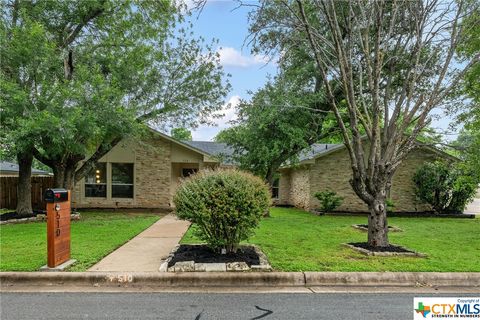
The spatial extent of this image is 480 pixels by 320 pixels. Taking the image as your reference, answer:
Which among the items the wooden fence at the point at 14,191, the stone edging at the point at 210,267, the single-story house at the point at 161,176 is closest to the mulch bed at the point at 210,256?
the stone edging at the point at 210,267

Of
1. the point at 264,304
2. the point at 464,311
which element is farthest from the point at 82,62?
the point at 464,311

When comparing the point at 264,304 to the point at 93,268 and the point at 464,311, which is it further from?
the point at 93,268

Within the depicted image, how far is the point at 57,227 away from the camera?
5.89 meters

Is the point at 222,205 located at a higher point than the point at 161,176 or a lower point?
lower

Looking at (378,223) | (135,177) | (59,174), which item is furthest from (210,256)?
(135,177)

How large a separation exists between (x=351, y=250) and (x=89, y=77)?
972 cm

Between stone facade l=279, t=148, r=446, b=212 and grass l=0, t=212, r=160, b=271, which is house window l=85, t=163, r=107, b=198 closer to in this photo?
grass l=0, t=212, r=160, b=271

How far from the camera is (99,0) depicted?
1359cm

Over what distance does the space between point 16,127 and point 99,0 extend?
19.6 ft

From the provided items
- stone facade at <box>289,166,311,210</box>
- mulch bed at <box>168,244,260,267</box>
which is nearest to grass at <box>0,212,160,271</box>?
mulch bed at <box>168,244,260,267</box>

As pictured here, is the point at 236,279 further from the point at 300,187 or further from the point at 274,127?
the point at 300,187

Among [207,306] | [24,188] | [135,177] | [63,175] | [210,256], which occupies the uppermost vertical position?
[63,175]

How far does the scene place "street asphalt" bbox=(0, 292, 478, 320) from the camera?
4199 millimetres

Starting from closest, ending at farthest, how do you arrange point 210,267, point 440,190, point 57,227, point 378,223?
point 210,267, point 57,227, point 378,223, point 440,190
